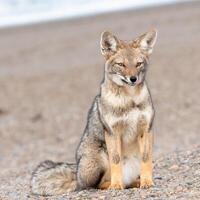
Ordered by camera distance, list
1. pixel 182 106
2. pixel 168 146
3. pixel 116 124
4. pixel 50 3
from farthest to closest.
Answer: pixel 50 3 → pixel 182 106 → pixel 168 146 → pixel 116 124

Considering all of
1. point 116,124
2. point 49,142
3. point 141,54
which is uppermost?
point 141,54

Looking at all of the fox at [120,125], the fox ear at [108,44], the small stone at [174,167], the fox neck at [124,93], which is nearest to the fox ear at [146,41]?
the fox at [120,125]

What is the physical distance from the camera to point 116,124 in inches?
325

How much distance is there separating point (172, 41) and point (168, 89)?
7.54 m

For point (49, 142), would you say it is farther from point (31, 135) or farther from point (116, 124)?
point (116, 124)

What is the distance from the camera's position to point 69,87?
21.6 metres

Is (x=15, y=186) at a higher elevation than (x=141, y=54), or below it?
below

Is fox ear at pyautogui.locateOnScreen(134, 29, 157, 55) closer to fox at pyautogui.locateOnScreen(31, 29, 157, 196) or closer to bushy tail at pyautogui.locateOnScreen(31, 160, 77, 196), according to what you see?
fox at pyautogui.locateOnScreen(31, 29, 157, 196)

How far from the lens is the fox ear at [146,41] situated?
8.52m

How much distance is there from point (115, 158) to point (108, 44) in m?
1.22

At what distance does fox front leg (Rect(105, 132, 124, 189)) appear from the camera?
327 inches

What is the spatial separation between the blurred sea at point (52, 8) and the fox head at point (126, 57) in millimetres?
32367

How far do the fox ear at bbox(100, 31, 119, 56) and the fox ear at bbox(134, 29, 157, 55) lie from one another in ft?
0.79

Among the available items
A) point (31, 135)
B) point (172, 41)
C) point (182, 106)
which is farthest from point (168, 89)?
point (172, 41)
